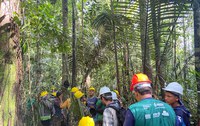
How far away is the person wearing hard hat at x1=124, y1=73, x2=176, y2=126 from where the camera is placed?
2.12 metres

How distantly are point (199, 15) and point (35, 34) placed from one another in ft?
9.37

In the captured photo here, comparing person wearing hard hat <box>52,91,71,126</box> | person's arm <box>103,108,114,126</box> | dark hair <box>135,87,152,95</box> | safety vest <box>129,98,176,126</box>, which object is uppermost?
dark hair <box>135,87,152,95</box>

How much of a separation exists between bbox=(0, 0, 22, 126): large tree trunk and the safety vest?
1343 mm

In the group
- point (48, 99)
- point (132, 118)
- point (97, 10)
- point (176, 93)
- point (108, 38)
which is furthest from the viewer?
point (97, 10)

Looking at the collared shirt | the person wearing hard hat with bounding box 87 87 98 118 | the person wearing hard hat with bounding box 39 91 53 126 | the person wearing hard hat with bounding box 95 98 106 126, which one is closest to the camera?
→ the collared shirt

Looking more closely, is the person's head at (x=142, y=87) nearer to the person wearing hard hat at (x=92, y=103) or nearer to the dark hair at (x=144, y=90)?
the dark hair at (x=144, y=90)

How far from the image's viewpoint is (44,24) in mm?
4281

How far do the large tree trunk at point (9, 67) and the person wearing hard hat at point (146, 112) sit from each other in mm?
1302

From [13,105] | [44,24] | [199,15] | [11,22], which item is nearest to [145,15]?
[199,15]

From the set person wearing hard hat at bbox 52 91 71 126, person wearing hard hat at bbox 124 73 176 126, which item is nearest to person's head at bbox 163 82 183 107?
person wearing hard hat at bbox 124 73 176 126

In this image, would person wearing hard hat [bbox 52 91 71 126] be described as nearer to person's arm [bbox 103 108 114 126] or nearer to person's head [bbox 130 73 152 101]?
person's arm [bbox 103 108 114 126]

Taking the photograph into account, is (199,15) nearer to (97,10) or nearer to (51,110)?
(51,110)

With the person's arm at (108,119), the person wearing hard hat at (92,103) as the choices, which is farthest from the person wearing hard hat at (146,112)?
the person wearing hard hat at (92,103)

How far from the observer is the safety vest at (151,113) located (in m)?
2.12
